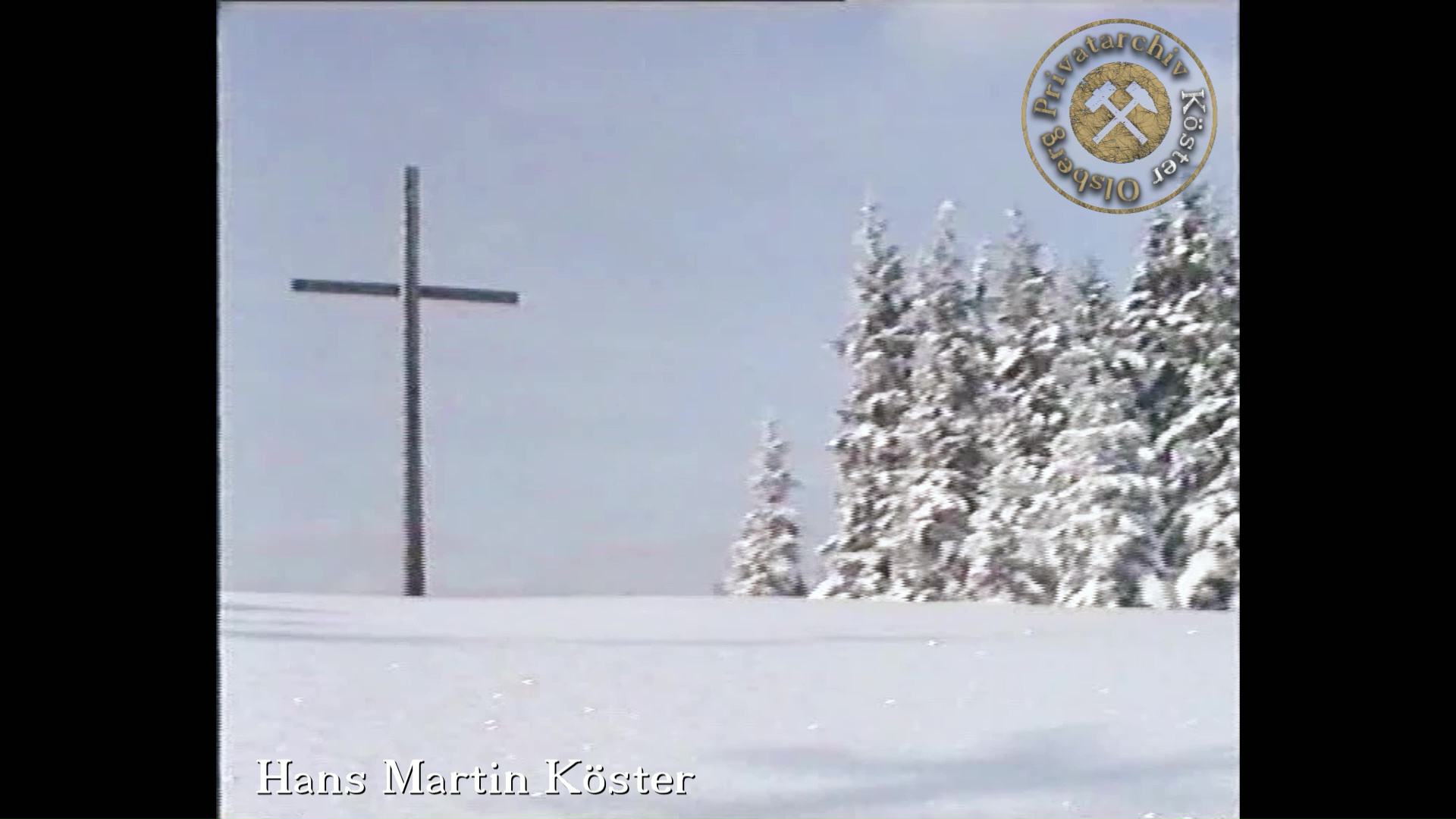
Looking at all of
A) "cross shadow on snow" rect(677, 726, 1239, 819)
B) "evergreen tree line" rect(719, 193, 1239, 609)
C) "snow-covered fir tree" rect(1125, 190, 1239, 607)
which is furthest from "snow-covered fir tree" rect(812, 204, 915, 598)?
"cross shadow on snow" rect(677, 726, 1239, 819)

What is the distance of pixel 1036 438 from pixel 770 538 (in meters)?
2.01

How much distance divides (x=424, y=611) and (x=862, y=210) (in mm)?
2948

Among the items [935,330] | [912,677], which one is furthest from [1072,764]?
[935,330]

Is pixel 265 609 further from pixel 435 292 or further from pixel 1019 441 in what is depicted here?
pixel 1019 441

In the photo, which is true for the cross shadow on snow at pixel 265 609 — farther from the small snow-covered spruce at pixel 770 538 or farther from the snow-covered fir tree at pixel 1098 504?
the snow-covered fir tree at pixel 1098 504

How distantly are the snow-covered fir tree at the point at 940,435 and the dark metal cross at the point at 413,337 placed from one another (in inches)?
124

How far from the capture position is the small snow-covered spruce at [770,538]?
555cm

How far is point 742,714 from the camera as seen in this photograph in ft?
10.9

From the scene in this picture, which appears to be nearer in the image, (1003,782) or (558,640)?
(1003,782)

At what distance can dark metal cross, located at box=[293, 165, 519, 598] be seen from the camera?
202 inches

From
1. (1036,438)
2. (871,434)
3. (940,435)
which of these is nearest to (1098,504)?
(1036,438)

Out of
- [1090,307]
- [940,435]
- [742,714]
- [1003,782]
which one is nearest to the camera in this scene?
[1003,782]
